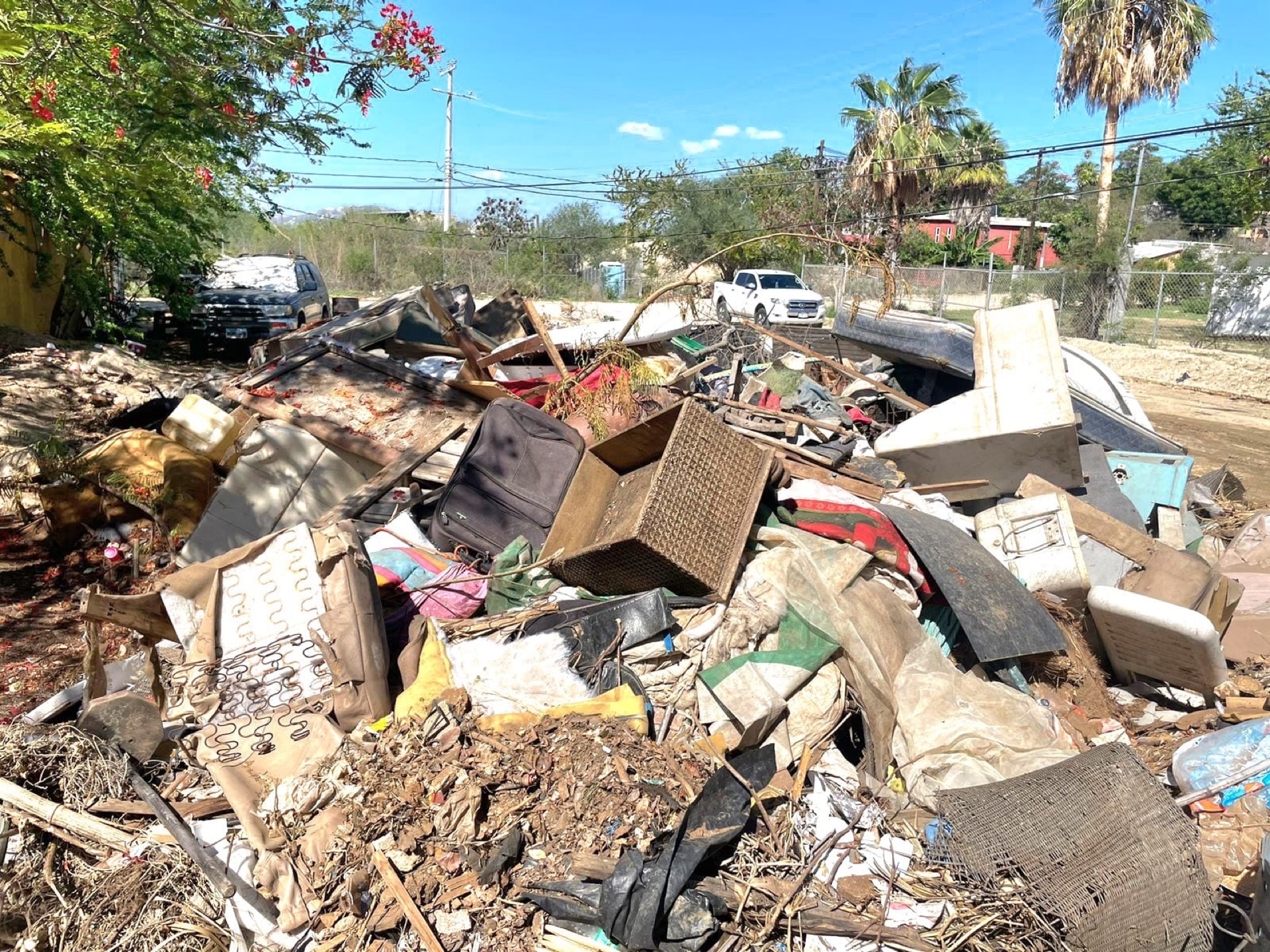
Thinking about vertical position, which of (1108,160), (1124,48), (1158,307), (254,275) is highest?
(1124,48)

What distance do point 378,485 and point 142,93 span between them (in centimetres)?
304

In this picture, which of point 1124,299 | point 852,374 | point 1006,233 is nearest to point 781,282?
point 1124,299

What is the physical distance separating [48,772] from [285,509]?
2508mm

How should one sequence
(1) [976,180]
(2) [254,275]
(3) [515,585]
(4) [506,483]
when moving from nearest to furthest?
(3) [515,585] → (4) [506,483] → (2) [254,275] → (1) [976,180]

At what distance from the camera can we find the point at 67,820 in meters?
2.98

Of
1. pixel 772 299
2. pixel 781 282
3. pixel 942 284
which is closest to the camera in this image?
pixel 772 299

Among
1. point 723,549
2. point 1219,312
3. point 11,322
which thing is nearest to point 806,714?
point 723,549

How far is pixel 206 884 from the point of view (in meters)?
2.84

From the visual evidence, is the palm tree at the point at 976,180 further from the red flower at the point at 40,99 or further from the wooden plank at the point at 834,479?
the red flower at the point at 40,99

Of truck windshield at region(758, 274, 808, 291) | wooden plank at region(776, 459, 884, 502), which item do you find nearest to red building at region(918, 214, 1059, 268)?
truck windshield at region(758, 274, 808, 291)

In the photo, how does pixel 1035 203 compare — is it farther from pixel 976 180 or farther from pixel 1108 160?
pixel 976 180

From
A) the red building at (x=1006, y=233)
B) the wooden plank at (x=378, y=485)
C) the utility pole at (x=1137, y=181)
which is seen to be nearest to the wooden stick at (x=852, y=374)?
the wooden plank at (x=378, y=485)

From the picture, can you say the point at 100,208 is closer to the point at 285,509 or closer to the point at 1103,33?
the point at 285,509

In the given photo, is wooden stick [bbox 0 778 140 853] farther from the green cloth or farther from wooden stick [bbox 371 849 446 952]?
the green cloth
